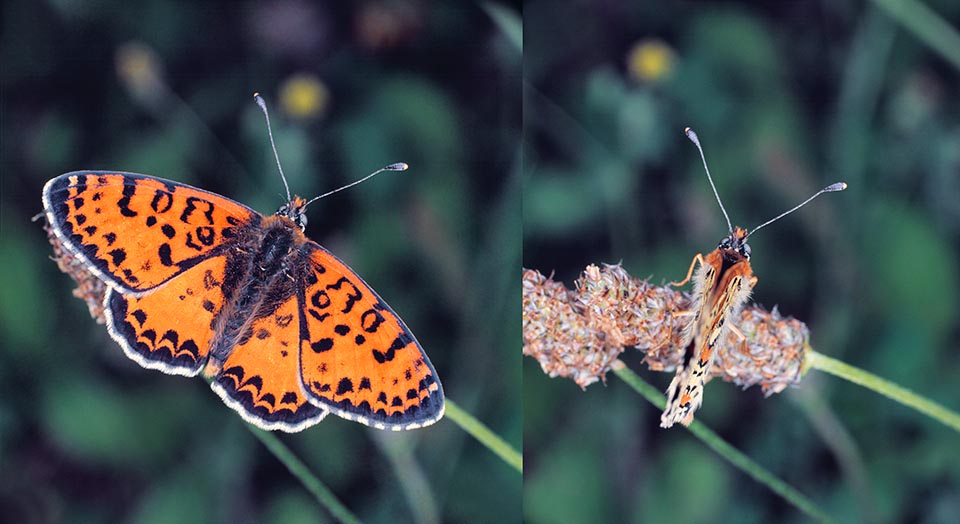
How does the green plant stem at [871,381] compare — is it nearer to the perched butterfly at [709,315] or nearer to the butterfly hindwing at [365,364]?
the perched butterfly at [709,315]

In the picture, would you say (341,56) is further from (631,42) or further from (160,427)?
(160,427)

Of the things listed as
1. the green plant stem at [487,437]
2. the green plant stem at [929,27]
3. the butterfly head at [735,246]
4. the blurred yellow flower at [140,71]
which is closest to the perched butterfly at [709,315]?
the butterfly head at [735,246]

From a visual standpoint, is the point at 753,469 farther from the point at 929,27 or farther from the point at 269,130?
the point at 269,130

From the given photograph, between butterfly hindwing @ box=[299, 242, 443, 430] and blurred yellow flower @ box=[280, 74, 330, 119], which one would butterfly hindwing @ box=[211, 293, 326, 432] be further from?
blurred yellow flower @ box=[280, 74, 330, 119]

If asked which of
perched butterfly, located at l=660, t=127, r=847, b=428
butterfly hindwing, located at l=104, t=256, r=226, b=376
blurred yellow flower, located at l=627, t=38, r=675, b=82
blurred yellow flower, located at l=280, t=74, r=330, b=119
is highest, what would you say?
blurred yellow flower, located at l=627, t=38, r=675, b=82

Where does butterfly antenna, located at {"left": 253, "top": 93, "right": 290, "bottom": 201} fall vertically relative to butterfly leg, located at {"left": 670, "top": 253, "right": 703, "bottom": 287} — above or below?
below

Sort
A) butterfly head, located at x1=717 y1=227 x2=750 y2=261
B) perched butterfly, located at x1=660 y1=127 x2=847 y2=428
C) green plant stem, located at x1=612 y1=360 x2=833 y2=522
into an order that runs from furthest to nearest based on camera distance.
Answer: green plant stem, located at x1=612 y1=360 x2=833 y2=522, butterfly head, located at x1=717 y1=227 x2=750 y2=261, perched butterfly, located at x1=660 y1=127 x2=847 y2=428

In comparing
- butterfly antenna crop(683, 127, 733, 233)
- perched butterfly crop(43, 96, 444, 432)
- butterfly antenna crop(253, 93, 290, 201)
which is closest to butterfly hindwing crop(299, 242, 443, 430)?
perched butterfly crop(43, 96, 444, 432)
